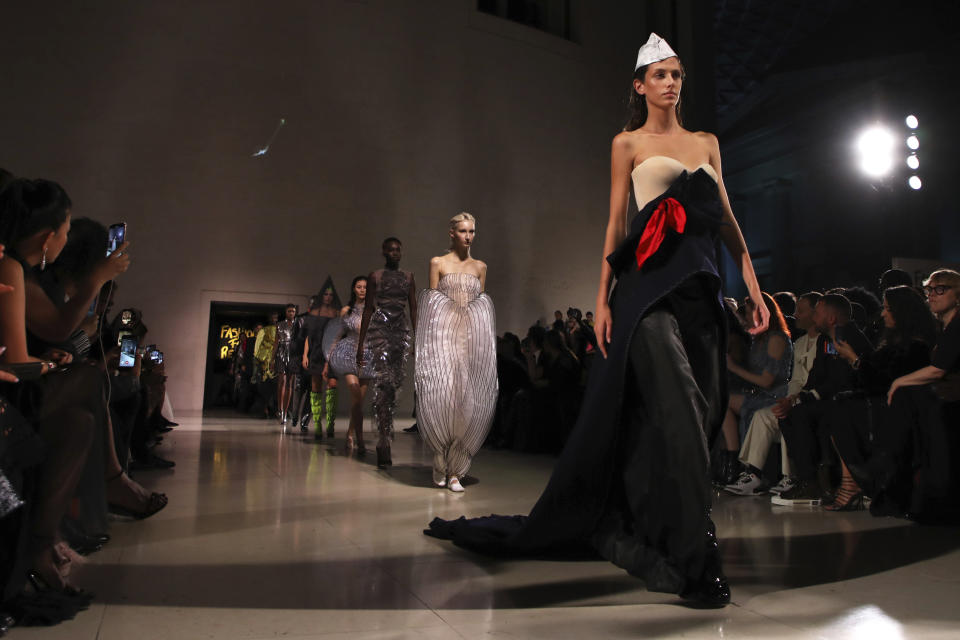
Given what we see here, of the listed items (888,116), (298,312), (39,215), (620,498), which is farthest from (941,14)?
(39,215)

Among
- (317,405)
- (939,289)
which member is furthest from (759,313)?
(317,405)

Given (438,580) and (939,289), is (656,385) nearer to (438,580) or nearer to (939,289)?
(438,580)

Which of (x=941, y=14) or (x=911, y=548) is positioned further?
(x=941, y=14)

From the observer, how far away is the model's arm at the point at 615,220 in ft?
7.94

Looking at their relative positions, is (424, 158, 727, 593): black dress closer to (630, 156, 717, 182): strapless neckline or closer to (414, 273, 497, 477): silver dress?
(630, 156, 717, 182): strapless neckline

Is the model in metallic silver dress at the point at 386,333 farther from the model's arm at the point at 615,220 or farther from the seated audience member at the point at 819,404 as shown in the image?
the model's arm at the point at 615,220

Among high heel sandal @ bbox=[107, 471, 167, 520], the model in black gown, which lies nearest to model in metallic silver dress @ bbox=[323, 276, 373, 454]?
high heel sandal @ bbox=[107, 471, 167, 520]

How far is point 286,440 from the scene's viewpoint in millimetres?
7180

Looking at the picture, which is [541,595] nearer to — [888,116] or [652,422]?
[652,422]

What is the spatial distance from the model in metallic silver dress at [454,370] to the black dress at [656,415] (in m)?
1.88

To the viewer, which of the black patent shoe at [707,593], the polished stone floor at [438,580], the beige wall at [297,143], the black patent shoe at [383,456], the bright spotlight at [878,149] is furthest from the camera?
the beige wall at [297,143]

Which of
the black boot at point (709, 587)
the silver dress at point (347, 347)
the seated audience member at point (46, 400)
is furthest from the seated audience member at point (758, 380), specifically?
the seated audience member at point (46, 400)

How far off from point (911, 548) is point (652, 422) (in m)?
1.55

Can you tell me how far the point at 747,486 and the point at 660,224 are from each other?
2.87 m
